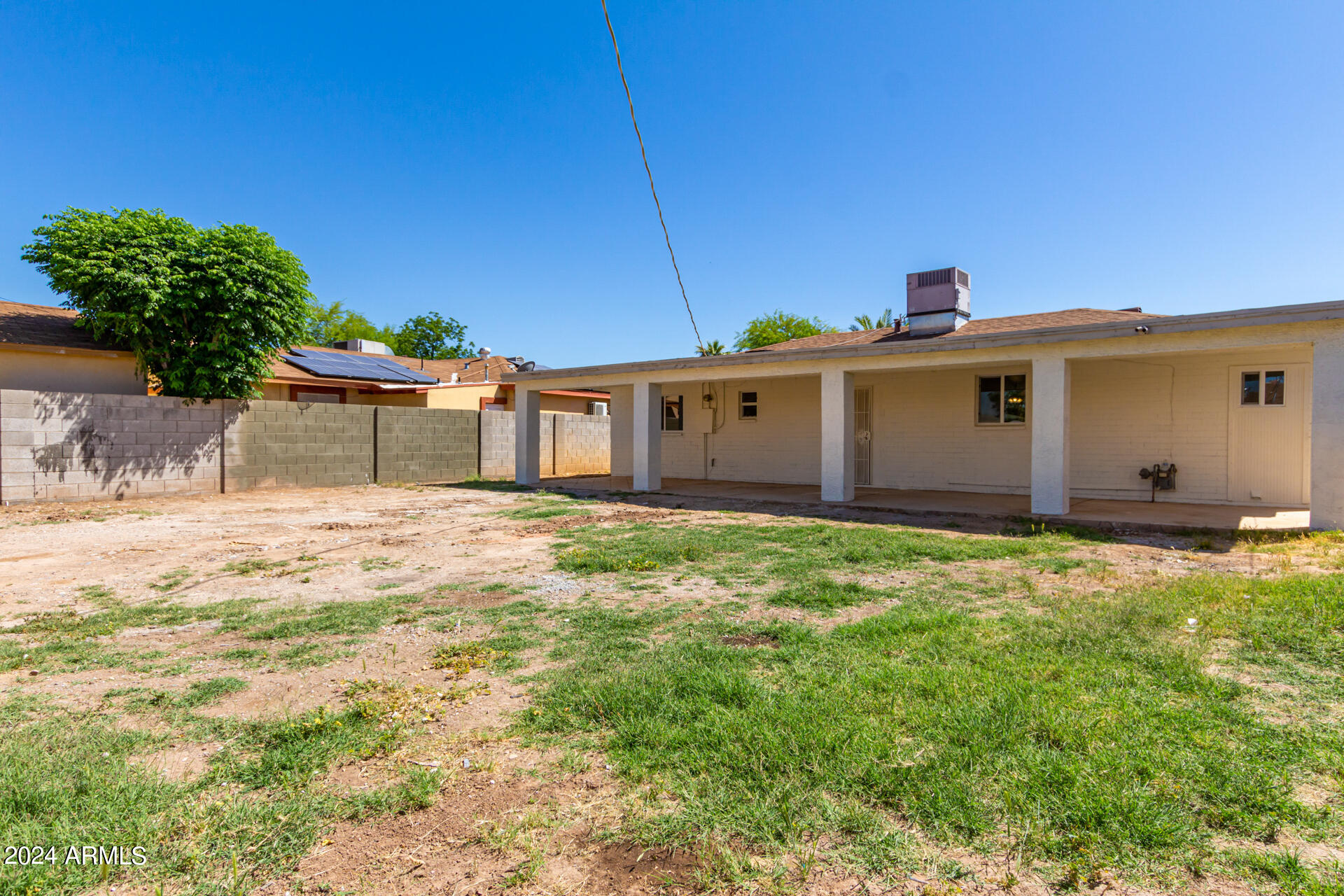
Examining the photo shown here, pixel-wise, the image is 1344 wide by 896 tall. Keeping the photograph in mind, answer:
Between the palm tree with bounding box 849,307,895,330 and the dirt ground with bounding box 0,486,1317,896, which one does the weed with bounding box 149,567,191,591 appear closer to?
the dirt ground with bounding box 0,486,1317,896

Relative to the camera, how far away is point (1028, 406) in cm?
1312

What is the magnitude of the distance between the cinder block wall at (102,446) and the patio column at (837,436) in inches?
491

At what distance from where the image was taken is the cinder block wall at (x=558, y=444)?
1925 centimetres

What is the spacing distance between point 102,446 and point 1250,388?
807 inches

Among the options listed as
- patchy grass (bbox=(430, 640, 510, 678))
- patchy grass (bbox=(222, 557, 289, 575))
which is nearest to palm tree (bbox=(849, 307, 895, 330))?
patchy grass (bbox=(222, 557, 289, 575))

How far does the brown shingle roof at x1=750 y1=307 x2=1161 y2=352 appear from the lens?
13086 mm

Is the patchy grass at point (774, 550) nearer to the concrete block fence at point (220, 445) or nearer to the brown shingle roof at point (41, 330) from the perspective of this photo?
the concrete block fence at point (220, 445)

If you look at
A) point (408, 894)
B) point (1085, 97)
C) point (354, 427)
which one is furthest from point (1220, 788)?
point (354, 427)

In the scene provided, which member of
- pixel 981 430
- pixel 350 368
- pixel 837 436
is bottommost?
pixel 837 436

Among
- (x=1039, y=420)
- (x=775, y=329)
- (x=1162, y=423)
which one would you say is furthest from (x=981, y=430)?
(x=775, y=329)

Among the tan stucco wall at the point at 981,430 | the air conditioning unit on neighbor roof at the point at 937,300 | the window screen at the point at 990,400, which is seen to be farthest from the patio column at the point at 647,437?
the window screen at the point at 990,400

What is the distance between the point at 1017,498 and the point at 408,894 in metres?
12.9

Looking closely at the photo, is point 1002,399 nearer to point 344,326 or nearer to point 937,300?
point 937,300

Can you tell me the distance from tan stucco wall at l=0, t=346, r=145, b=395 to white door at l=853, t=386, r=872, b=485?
53.4 feet
